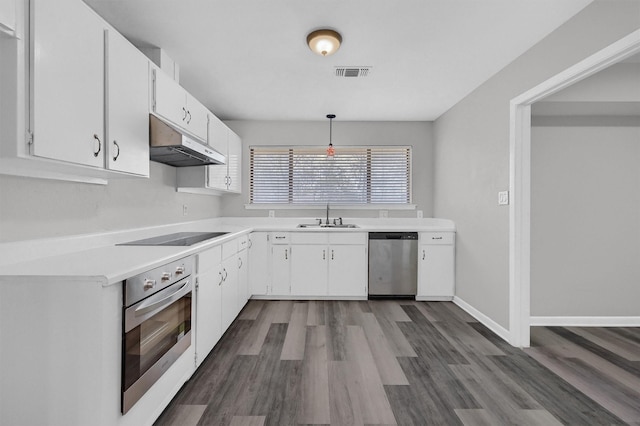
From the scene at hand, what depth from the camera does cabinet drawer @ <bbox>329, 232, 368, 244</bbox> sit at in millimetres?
3729

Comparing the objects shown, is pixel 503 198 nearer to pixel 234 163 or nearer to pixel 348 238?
pixel 348 238

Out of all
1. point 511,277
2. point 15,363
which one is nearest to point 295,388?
point 15,363

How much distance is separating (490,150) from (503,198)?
0.53 metres

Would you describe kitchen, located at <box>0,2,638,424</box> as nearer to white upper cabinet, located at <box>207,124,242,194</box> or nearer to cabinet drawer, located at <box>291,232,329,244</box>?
white upper cabinet, located at <box>207,124,242,194</box>

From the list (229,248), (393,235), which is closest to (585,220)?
(393,235)

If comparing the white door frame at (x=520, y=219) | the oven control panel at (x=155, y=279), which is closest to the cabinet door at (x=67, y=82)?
the oven control panel at (x=155, y=279)

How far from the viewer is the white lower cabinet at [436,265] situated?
3.71 metres

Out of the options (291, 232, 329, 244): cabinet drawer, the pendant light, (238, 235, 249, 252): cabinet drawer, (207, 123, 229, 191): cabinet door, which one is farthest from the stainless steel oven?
the pendant light

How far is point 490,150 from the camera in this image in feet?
9.42

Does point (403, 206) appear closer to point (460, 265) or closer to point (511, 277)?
point (460, 265)

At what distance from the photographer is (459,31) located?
212cm

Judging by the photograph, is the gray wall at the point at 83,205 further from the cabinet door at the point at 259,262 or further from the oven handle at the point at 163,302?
the cabinet door at the point at 259,262

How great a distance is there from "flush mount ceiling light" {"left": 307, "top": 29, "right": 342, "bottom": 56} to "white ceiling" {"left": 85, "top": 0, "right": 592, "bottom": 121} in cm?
5

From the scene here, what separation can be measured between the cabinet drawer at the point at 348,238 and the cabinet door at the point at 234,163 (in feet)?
4.65
